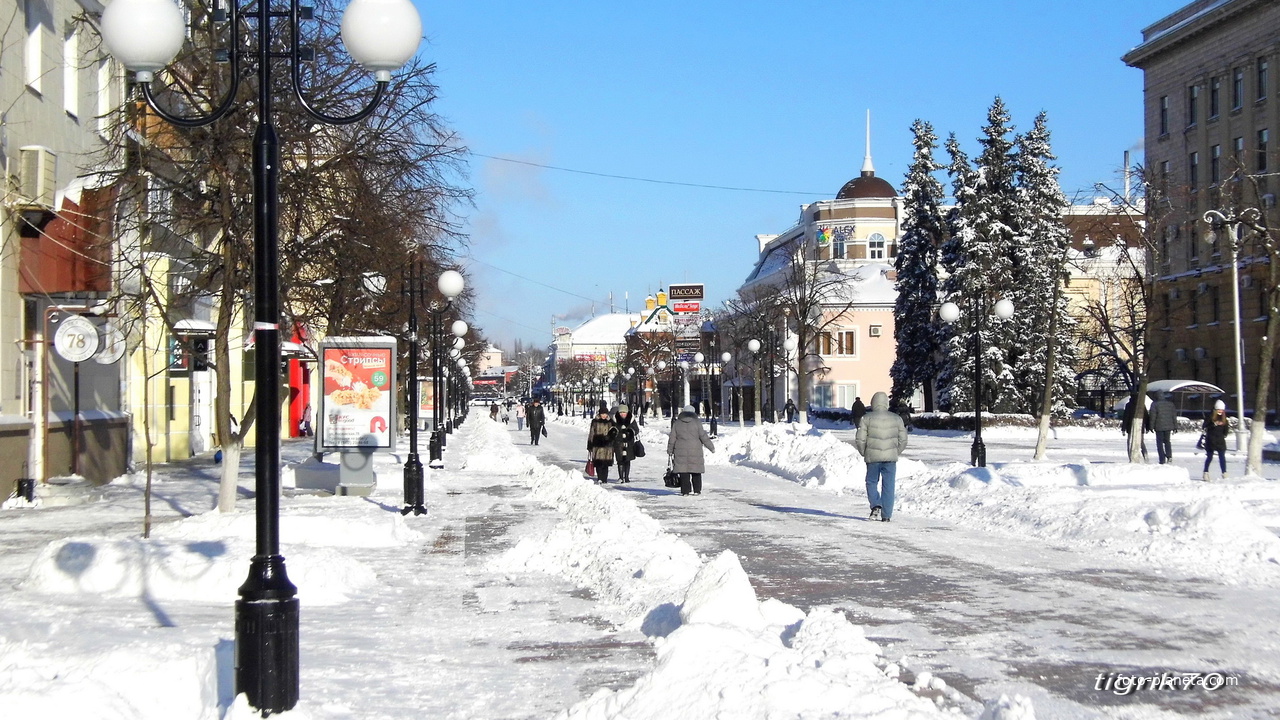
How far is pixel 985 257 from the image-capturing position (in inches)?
2474

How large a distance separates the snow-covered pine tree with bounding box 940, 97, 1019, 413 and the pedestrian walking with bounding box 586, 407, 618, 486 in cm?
3599

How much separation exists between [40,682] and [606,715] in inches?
114

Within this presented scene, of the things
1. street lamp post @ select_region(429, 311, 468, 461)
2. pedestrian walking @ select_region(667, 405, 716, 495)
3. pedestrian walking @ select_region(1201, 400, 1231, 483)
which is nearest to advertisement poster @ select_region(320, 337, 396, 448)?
street lamp post @ select_region(429, 311, 468, 461)

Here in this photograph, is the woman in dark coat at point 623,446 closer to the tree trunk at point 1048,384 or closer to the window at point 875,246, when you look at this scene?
the tree trunk at point 1048,384

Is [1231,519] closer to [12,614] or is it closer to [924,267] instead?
[12,614]

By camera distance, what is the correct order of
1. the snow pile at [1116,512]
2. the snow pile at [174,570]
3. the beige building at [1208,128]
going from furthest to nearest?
1. the beige building at [1208,128]
2. the snow pile at [1116,512]
3. the snow pile at [174,570]

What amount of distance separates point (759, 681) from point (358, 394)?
56.8 ft

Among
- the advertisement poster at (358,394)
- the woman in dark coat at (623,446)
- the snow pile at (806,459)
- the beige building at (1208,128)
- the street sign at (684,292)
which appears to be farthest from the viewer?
the street sign at (684,292)

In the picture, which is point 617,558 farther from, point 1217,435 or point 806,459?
point 806,459

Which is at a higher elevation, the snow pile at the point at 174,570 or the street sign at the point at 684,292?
the street sign at the point at 684,292

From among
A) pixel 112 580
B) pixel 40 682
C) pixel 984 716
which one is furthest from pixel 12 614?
pixel 984 716

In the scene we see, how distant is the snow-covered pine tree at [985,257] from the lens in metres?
61.3

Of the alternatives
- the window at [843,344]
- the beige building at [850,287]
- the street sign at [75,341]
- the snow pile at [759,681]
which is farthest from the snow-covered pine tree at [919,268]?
the snow pile at [759,681]

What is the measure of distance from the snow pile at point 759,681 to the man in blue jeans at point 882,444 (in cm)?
946
